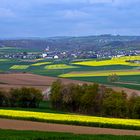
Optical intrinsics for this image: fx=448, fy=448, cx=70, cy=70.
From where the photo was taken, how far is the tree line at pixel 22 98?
215 ft

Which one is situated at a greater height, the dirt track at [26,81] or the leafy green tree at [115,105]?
the leafy green tree at [115,105]

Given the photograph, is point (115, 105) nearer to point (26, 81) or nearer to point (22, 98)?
point (22, 98)

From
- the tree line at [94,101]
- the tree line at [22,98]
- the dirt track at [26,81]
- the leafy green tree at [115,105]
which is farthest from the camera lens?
the dirt track at [26,81]

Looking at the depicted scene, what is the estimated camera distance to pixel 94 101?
61688mm

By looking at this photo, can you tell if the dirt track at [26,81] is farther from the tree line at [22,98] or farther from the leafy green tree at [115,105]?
the leafy green tree at [115,105]

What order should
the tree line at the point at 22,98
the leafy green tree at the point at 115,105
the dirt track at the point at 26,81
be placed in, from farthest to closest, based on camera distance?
the dirt track at the point at 26,81 → the tree line at the point at 22,98 → the leafy green tree at the point at 115,105

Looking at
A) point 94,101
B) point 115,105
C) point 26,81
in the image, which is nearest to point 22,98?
point 94,101

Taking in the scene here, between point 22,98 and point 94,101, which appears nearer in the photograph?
point 94,101

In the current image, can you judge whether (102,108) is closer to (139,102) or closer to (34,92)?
(139,102)

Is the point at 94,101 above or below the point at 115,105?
below

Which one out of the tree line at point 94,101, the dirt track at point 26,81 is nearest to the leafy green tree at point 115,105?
the tree line at point 94,101

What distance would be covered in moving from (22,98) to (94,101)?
37.2ft

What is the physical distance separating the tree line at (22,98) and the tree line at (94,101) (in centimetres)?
259

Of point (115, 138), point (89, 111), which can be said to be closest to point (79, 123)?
point (115, 138)
